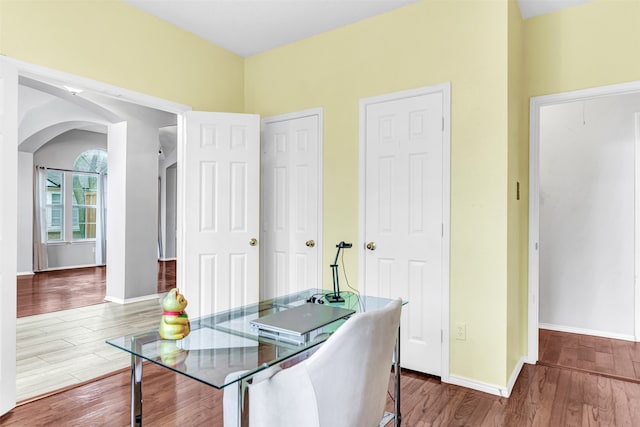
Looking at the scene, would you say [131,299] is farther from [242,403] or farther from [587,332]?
[587,332]

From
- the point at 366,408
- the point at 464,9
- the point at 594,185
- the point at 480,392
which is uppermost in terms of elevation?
the point at 464,9

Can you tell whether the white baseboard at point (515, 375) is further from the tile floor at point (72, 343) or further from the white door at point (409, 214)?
the tile floor at point (72, 343)

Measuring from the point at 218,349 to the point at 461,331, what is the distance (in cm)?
187

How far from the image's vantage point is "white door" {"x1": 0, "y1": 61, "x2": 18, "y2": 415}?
2.28m

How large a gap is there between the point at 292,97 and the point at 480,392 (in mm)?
2775

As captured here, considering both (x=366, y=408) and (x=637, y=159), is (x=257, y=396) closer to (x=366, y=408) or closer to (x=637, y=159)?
(x=366, y=408)

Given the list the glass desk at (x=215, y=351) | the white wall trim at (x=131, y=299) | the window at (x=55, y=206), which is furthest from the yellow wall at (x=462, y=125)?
the window at (x=55, y=206)

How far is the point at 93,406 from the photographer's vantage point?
2387mm

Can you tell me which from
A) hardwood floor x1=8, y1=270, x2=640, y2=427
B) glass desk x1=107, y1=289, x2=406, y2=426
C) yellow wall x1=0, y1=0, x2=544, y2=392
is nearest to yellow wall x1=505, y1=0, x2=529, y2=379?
yellow wall x1=0, y1=0, x2=544, y2=392

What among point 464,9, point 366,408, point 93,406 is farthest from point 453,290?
point 93,406

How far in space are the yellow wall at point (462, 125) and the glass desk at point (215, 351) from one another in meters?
1.14

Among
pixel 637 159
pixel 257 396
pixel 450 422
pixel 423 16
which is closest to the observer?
pixel 257 396

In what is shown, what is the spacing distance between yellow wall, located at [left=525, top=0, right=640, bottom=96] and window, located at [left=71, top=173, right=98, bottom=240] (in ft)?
28.7

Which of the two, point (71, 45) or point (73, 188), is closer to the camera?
point (71, 45)
